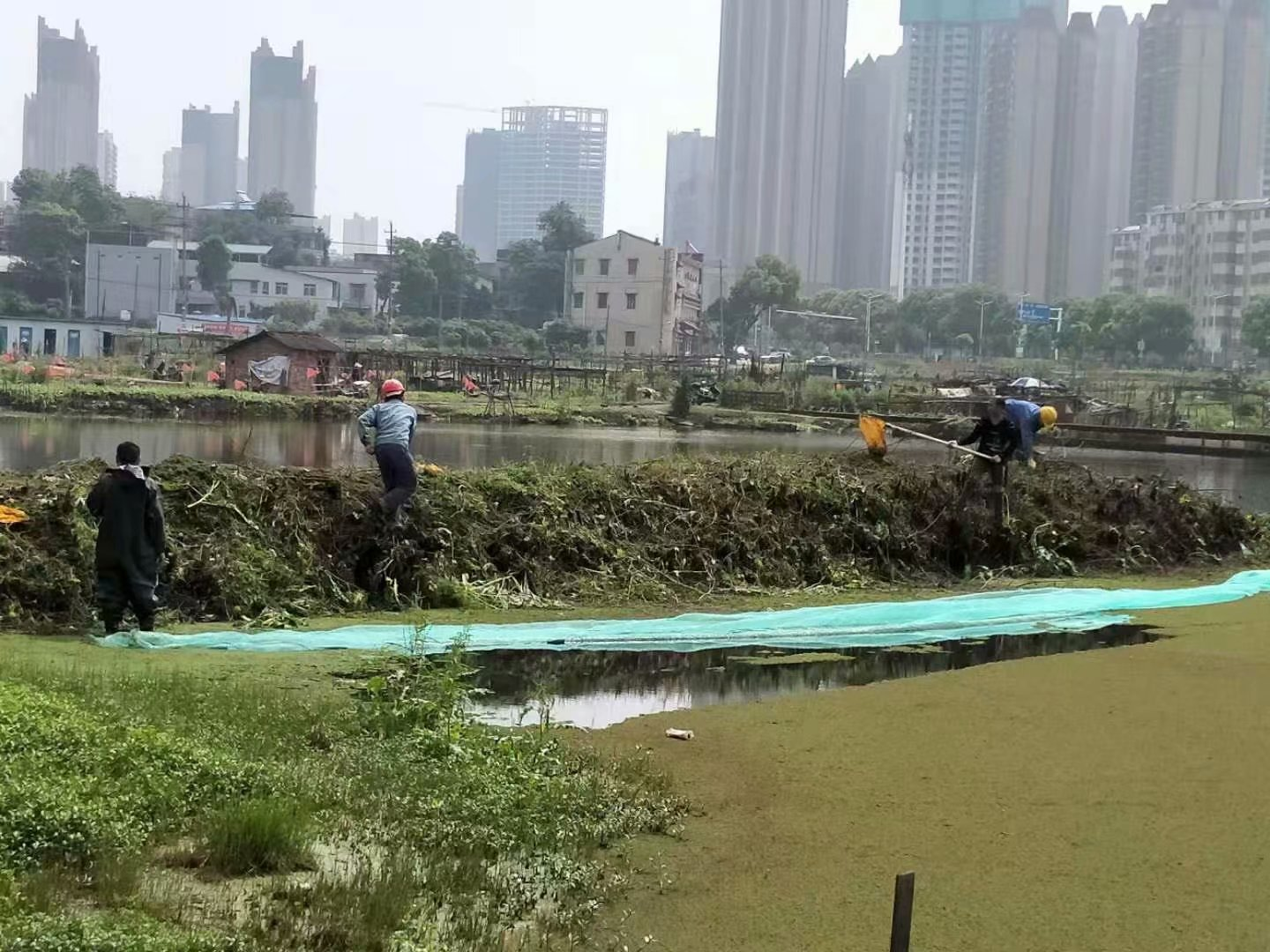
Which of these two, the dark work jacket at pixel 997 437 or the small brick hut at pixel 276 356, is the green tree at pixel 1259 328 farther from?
the dark work jacket at pixel 997 437

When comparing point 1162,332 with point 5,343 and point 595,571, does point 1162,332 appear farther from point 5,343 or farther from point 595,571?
point 595,571

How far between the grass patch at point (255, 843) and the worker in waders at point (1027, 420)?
38.6 ft

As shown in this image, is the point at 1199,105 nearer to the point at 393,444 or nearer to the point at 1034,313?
the point at 1034,313

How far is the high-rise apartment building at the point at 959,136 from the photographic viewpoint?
123 metres

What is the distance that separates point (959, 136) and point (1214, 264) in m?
37.7

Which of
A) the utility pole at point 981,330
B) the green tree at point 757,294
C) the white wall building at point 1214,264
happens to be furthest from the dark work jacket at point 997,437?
the white wall building at point 1214,264

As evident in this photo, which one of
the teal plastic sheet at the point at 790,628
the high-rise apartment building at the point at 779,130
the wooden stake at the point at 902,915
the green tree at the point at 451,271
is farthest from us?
the high-rise apartment building at the point at 779,130

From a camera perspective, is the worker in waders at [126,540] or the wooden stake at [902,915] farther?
the worker in waders at [126,540]

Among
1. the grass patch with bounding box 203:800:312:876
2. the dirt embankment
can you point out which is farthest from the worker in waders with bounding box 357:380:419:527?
the dirt embankment

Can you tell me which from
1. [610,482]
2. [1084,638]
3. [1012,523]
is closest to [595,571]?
[610,482]

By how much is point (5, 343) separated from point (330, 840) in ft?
217

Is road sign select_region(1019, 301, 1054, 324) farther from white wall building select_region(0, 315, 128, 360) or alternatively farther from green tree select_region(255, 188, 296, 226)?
green tree select_region(255, 188, 296, 226)

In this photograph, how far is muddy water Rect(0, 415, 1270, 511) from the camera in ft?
90.0

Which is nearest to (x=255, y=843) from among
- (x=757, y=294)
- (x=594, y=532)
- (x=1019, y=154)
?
(x=594, y=532)
